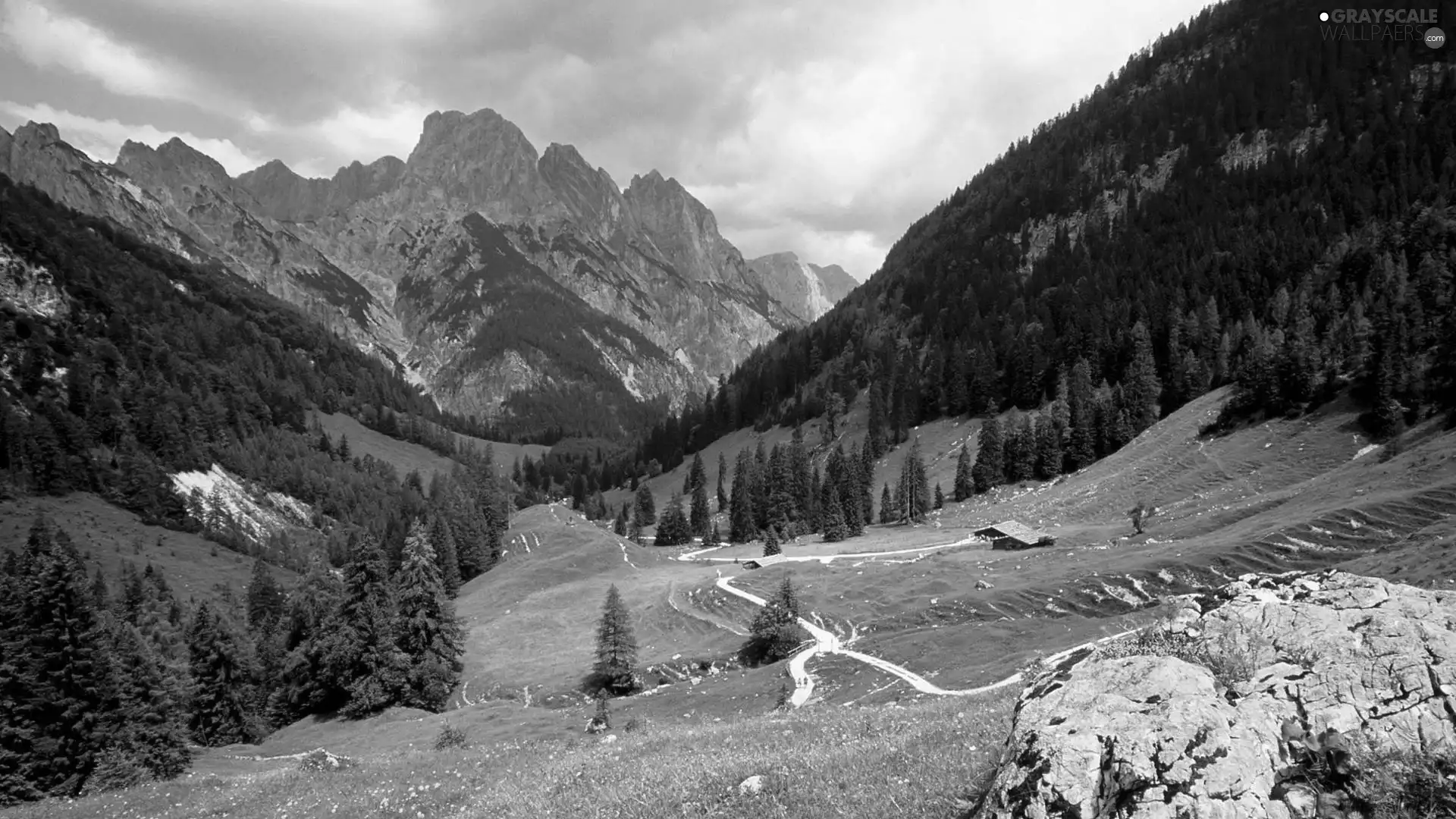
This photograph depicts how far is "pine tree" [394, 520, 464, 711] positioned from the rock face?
267 ft

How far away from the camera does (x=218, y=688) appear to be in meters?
72.6

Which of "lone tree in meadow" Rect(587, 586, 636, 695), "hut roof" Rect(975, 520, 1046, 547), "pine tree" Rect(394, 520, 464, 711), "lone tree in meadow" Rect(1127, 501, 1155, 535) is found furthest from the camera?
"hut roof" Rect(975, 520, 1046, 547)

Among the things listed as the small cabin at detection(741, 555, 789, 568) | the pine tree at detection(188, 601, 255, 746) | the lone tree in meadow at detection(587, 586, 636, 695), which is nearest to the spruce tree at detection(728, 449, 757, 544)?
the small cabin at detection(741, 555, 789, 568)

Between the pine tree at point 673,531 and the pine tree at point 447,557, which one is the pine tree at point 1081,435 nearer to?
the pine tree at point 673,531

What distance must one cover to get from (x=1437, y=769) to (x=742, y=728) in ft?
71.5

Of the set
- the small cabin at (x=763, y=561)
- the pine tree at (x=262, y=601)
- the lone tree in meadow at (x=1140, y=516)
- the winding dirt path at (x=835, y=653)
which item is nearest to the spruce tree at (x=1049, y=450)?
the lone tree in meadow at (x=1140, y=516)

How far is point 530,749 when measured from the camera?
29.9 metres

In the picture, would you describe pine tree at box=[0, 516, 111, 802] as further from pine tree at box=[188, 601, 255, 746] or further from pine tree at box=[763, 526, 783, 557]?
pine tree at box=[763, 526, 783, 557]

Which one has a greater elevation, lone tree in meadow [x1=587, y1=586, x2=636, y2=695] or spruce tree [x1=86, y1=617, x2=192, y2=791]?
spruce tree [x1=86, y1=617, x2=192, y2=791]

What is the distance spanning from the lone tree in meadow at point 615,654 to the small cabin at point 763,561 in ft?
152

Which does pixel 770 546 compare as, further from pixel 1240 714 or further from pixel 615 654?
pixel 1240 714

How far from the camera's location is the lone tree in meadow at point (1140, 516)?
3748 inches

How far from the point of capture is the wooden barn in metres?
103

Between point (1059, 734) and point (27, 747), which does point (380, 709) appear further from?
point (1059, 734)
